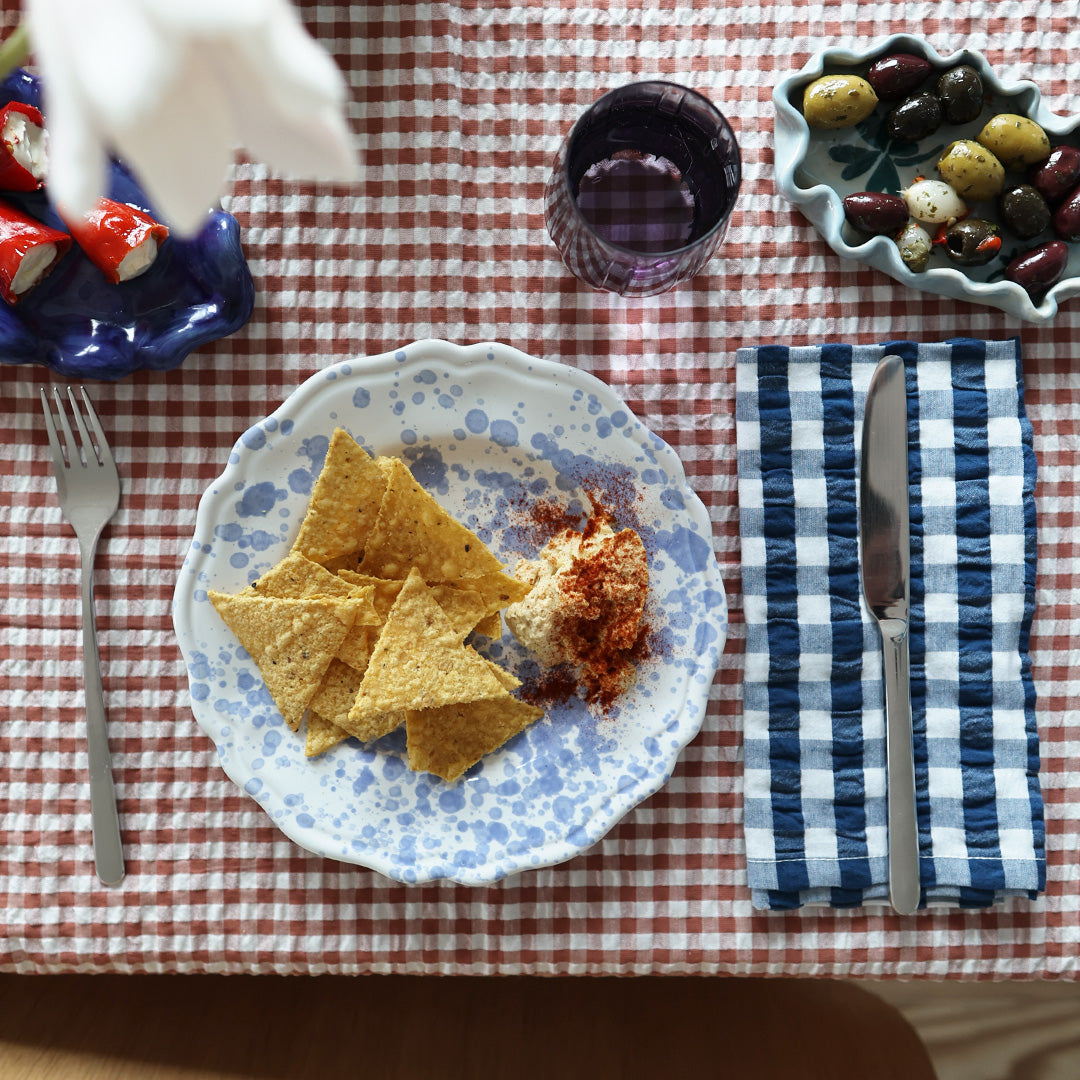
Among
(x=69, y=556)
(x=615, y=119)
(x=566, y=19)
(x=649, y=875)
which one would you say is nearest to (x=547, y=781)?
(x=649, y=875)

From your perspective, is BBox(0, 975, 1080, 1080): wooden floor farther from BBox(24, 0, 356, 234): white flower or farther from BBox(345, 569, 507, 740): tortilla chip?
BBox(24, 0, 356, 234): white flower

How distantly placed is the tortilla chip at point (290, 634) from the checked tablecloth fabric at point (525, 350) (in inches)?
5.5

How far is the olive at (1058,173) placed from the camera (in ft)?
3.20

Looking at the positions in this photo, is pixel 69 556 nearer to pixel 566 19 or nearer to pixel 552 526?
pixel 552 526

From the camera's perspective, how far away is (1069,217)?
983mm

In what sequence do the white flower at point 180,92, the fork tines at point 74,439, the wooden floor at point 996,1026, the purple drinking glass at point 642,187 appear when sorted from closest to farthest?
the white flower at point 180,92
the purple drinking glass at point 642,187
the fork tines at point 74,439
the wooden floor at point 996,1026

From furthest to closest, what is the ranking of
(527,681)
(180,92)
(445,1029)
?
(445,1029) < (527,681) < (180,92)

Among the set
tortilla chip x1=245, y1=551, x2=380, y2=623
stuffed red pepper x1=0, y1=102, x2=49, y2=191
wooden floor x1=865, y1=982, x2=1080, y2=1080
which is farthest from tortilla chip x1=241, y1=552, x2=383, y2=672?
wooden floor x1=865, y1=982, x2=1080, y2=1080

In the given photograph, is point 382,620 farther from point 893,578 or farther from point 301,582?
point 893,578

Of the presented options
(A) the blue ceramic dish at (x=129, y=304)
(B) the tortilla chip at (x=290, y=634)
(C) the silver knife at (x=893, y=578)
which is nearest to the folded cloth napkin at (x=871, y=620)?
(C) the silver knife at (x=893, y=578)

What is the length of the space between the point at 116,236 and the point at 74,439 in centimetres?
24

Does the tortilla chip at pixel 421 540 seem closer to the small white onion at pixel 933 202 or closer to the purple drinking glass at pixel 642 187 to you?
the purple drinking glass at pixel 642 187

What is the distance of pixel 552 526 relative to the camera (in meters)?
1.03

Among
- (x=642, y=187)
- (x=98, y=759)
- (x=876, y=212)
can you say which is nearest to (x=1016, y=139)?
(x=876, y=212)
